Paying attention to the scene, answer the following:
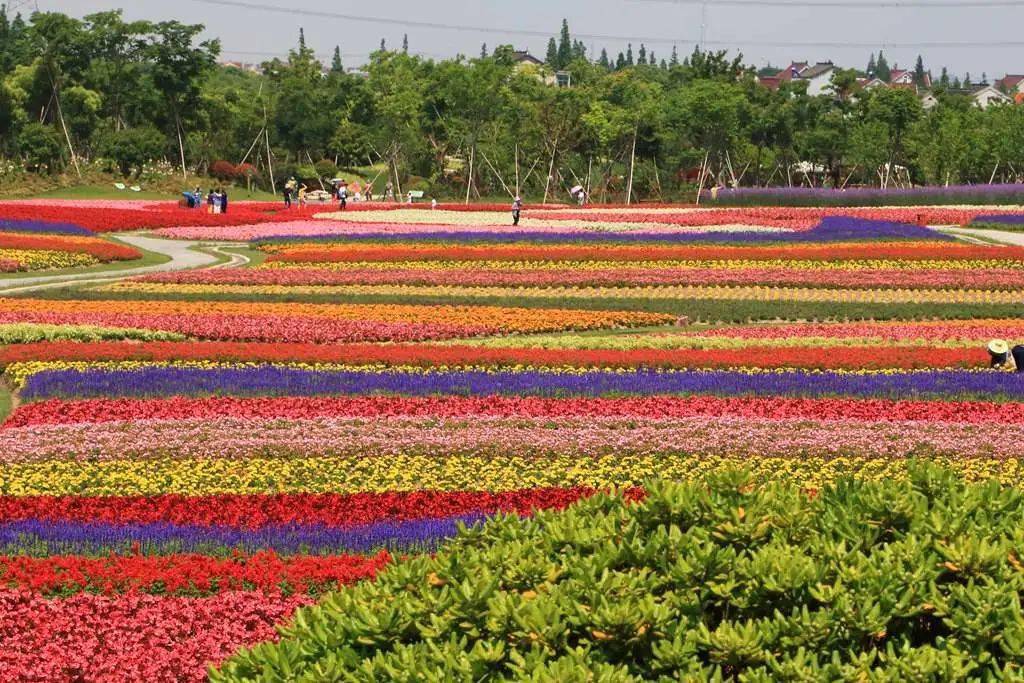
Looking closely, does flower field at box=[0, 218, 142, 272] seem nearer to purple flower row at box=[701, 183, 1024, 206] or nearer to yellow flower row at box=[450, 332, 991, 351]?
Answer: yellow flower row at box=[450, 332, 991, 351]

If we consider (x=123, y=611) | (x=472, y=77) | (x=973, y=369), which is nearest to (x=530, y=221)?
(x=472, y=77)

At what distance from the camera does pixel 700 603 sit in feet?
21.2

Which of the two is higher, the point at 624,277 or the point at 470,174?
the point at 470,174

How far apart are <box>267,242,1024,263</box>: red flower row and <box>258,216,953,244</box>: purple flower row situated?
10.7 feet

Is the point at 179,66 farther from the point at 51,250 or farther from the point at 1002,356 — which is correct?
the point at 1002,356

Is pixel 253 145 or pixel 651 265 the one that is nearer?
pixel 651 265

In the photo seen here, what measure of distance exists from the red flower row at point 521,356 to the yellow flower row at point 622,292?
30.7 ft

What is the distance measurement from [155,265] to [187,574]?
34.2 meters

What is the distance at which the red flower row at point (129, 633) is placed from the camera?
8.92 m

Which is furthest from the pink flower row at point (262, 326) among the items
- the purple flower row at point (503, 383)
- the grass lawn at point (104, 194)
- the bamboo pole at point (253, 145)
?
the bamboo pole at point (253, 145)

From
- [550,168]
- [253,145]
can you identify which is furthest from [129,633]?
[253,145]

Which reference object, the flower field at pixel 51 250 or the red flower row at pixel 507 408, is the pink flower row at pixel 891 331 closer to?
the red flower row at pixel 507 408

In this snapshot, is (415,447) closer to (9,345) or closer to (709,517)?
(709,517)

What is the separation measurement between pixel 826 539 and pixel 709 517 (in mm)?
598
